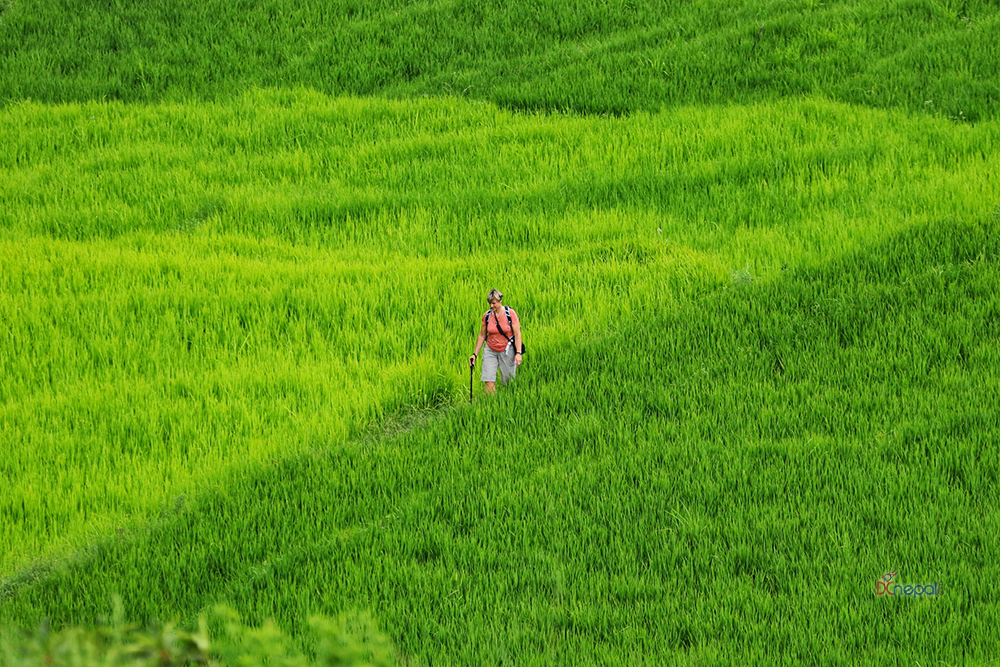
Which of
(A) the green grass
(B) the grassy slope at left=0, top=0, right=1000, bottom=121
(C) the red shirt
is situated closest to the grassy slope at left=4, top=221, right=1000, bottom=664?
(A) the green grass

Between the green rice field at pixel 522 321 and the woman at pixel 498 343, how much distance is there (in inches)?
8.0

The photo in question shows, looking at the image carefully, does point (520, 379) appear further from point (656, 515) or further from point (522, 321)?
point (656, 515)

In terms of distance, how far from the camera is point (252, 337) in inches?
387

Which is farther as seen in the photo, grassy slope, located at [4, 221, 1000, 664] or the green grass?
the green grass

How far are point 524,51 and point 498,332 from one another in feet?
30.7

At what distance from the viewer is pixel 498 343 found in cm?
847

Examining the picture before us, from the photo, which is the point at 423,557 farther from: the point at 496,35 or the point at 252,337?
the point at 496,35

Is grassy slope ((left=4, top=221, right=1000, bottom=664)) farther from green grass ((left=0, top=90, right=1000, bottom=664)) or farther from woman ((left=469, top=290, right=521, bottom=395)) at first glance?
woman ((left=469, top=290, right=521, bottom=395))

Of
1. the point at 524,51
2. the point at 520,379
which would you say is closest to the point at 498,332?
the point at 520,379

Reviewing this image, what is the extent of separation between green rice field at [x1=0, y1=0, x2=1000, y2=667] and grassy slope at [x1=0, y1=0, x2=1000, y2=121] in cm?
7

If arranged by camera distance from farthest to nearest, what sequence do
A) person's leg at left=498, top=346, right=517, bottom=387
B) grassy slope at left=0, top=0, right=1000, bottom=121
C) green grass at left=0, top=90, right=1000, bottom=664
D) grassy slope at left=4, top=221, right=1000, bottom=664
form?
grassy slope at left=0, top=0, right=1000, bottom=121 < person's leg at left=498, top=346, right=517, bottom=387 < green grass at left=0, top=90, right=1000, bottom=664 < grassy slope at left=4, top=221, right=1000, bottom=664

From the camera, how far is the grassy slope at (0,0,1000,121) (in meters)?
14.8

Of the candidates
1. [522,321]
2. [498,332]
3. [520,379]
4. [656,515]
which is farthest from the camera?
[522,321]

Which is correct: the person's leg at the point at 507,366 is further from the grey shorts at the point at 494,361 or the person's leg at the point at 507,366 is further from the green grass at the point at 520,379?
the green grass at the point at 520,379
